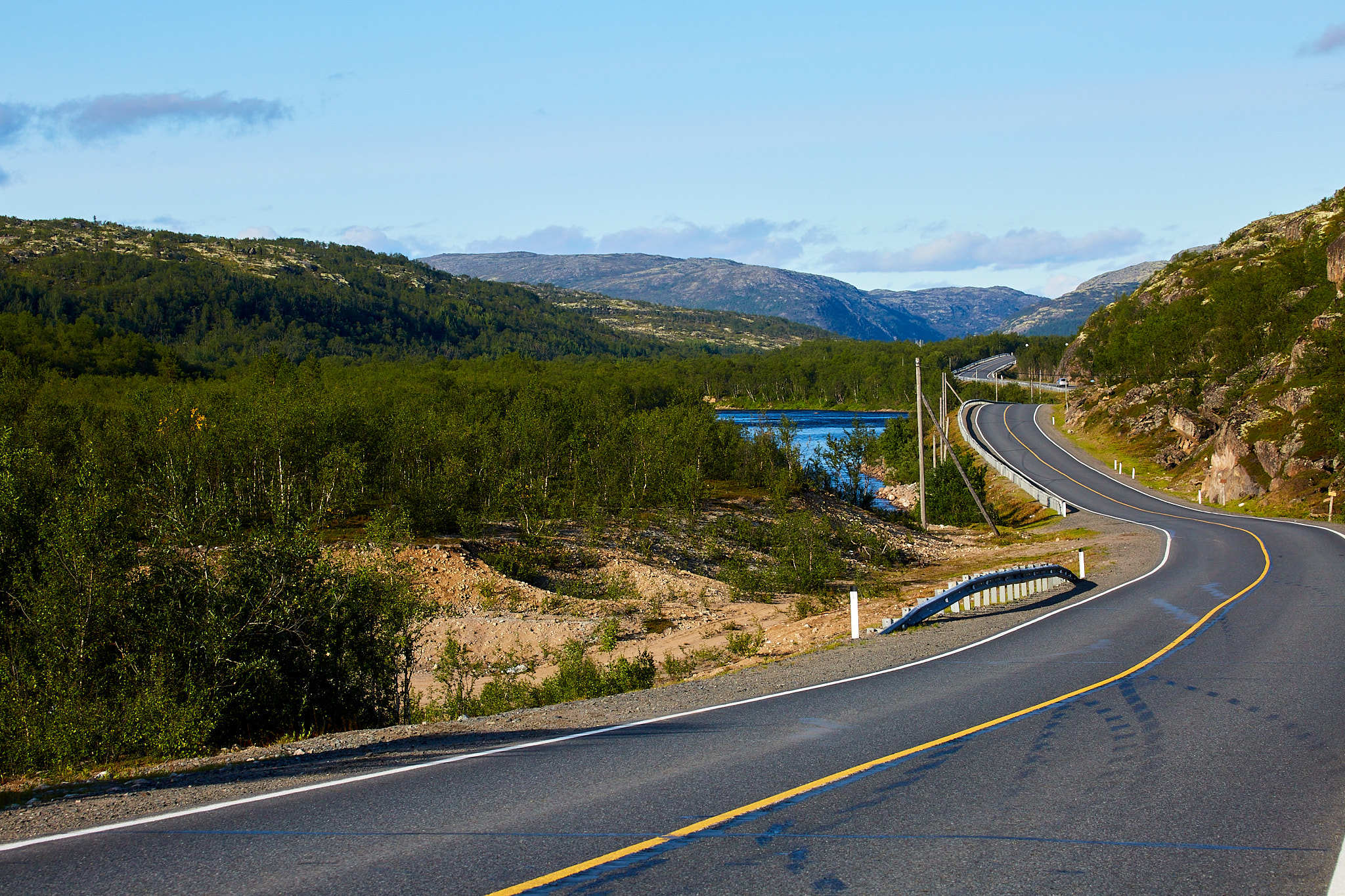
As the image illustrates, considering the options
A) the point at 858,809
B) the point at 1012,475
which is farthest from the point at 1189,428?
the point at 858,809

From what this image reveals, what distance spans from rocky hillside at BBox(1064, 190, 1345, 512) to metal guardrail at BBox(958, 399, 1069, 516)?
969cm

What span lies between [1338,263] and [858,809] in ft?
265

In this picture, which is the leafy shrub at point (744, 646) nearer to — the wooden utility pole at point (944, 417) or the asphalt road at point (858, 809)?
the asphalt road at point (858, 809)

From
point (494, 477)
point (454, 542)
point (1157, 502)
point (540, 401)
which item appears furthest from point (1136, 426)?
point (454, 542)

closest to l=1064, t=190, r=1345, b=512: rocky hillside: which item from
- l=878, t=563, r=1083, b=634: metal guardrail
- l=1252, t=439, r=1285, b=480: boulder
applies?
l=1252, t=439, r=1285, b=480: boulder

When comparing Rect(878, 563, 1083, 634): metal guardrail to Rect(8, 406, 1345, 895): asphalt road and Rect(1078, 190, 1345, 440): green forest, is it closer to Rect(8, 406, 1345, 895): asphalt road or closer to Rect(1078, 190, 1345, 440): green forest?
Rect(8, 406, 1345, 895): asphalt road

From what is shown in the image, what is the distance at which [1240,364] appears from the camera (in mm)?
76938

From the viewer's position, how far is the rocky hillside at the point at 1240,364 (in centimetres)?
5200

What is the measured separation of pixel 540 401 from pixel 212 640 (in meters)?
58.8

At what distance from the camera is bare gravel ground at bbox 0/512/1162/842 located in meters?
7.62

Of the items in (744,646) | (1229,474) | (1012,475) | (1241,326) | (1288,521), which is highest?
(1241,326)

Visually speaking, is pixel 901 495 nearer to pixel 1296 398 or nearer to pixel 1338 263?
pixel 1296 398

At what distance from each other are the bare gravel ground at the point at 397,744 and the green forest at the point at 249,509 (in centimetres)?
217

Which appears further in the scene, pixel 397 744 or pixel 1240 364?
pixel 1240 364
